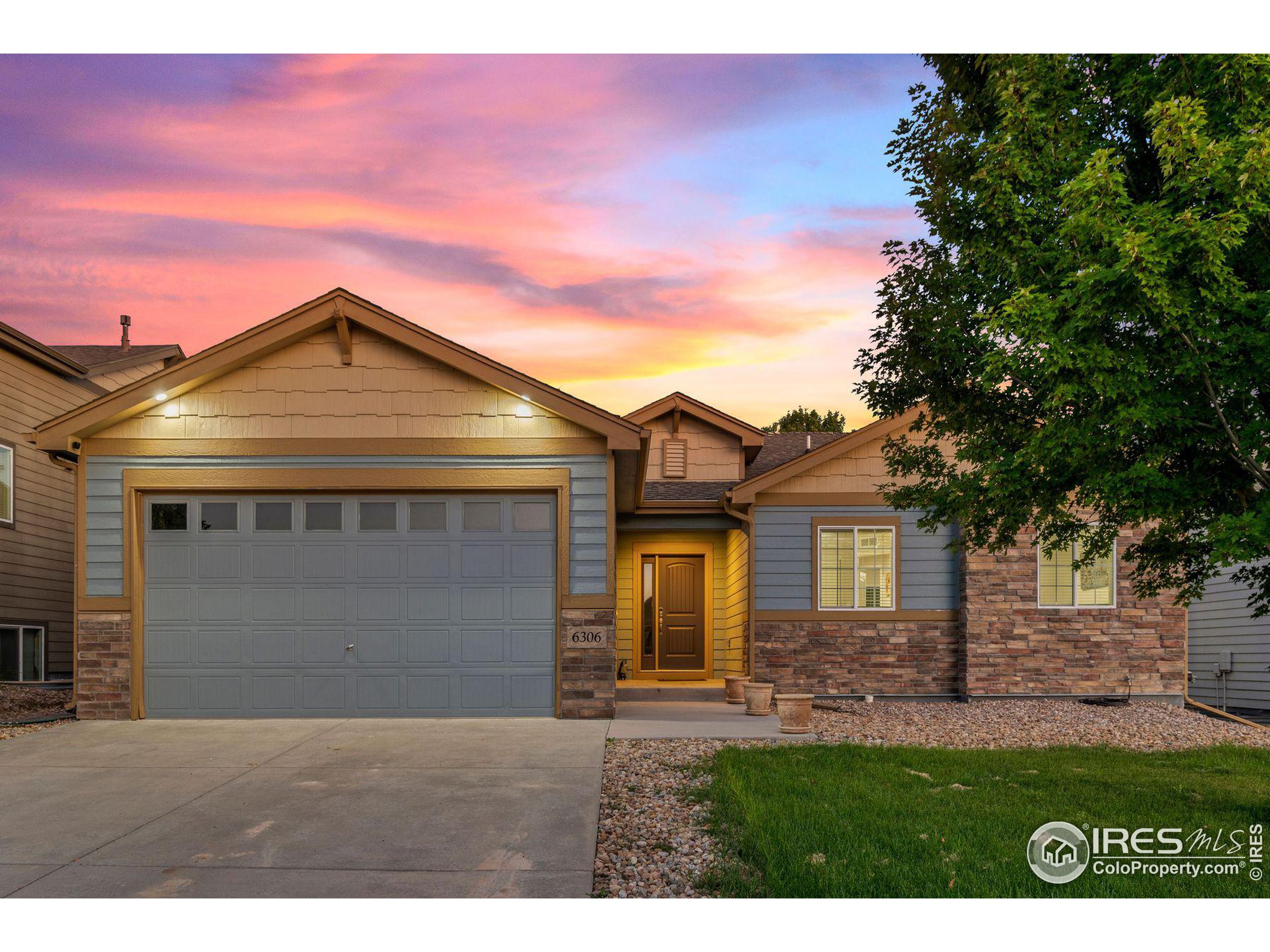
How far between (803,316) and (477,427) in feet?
34.3

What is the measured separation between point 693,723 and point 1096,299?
694 centimetres

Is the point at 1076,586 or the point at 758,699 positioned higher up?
the point at 1076,586

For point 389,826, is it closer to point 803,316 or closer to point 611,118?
point 611,118

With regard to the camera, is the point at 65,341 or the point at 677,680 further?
the point at 65,341

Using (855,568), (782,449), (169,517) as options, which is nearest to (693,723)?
(855,568)

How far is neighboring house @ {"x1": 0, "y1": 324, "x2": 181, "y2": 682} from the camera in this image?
14227 mm

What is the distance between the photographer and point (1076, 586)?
14.1 meters

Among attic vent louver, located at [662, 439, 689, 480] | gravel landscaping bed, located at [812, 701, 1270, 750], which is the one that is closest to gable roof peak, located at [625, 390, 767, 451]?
attic vent louver, located at [662, 439, 689, 480]

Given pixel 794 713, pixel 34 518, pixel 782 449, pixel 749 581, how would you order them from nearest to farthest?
pixel 794 713, pixel 749 581, pixel 34 518, pixel 782 449

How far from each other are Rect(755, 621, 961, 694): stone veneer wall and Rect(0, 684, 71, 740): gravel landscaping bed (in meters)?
9.27

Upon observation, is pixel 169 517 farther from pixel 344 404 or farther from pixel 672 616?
pixel 672 616

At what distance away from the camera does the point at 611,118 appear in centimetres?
1222

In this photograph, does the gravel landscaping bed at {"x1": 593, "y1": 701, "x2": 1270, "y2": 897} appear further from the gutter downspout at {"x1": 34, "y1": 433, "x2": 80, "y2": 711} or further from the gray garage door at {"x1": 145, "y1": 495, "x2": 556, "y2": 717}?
the gutter downspout at {"x1": 34, "y1": 433, "x2": 80, "y2": 711}
